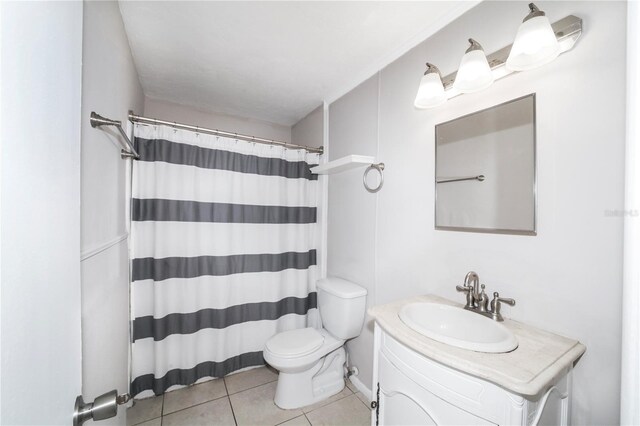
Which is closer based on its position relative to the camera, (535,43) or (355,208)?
(535,43)

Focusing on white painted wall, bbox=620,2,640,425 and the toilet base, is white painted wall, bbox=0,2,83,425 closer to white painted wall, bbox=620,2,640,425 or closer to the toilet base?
white painted wall, bbox=620,2,640,425

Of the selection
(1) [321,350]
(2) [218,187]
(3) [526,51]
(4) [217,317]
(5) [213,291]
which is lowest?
(1) [321,350]

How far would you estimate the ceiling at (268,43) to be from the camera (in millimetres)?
1284

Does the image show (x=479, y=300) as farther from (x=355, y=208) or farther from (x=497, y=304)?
(x=355, y=208)

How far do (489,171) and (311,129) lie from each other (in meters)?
1.76

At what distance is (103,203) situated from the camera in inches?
42.5

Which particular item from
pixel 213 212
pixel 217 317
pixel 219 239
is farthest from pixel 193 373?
pixel 213 212

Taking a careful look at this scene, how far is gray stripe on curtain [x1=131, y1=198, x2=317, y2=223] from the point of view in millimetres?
1789

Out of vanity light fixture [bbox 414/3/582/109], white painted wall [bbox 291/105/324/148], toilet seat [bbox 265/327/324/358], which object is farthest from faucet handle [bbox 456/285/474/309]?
white painted wall [bbox 291/105/324/148]

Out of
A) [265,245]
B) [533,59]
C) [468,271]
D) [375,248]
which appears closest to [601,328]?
[468,271]

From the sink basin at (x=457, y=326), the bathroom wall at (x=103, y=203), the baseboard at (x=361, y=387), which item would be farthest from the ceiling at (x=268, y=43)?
the baseboard at (x=361, y=387)

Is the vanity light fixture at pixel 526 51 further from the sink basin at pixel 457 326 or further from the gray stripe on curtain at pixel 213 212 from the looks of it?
the gray stripe on curtain at pixel 213 212

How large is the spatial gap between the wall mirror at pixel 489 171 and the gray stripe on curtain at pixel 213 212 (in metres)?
1.28

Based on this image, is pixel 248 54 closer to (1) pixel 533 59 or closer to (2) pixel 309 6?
(2) pixel 309 6
